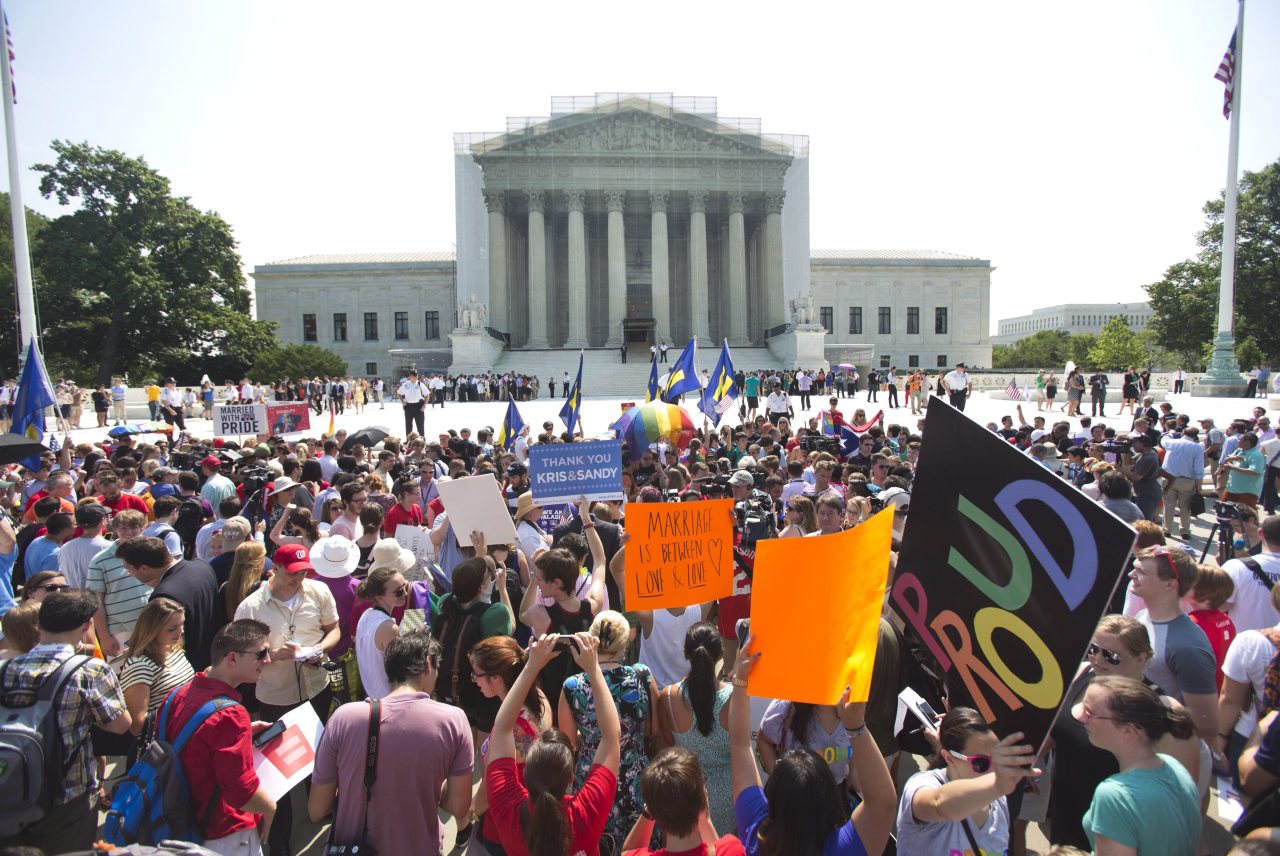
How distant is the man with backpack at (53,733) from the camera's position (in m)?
3.05

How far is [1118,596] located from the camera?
215 inches

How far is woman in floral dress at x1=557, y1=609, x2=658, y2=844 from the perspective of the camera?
3178 millimetres

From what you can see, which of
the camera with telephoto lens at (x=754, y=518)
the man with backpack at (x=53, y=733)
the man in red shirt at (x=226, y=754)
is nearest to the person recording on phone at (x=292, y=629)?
the man with backpack at (x=53, y=733)

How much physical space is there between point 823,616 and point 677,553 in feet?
5.36

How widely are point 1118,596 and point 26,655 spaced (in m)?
6.38

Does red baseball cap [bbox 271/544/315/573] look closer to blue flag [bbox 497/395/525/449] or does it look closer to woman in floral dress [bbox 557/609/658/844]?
woman in floral dress [bbox 557/609/658/844]

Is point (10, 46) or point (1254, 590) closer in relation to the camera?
point (1254, 590)

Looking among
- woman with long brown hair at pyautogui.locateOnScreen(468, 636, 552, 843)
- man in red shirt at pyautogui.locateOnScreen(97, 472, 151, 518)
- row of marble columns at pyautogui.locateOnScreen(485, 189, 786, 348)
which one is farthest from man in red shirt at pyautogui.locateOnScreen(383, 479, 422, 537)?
row of marble columns at pyautogui.locateOnScreen(485, 189, 786, 348)

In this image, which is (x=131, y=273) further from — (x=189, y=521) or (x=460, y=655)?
(x=460, y=655)

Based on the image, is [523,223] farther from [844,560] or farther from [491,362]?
[844,560]

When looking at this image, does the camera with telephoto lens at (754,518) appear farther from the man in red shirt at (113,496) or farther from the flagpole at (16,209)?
the flagpole at (16,209)

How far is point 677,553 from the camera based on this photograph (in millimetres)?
4562

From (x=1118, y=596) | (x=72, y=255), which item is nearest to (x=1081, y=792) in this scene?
(x=1118, y=596)

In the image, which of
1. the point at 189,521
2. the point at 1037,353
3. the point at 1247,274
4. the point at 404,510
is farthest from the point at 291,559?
the point at 1037,353
